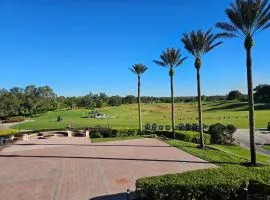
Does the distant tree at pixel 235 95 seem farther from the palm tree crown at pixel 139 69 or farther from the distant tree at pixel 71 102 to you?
the palm tree crown at pixel 139 69

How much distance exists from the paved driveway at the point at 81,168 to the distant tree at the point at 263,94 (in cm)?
12557

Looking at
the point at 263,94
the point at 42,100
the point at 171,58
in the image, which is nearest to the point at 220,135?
the point at 171,58

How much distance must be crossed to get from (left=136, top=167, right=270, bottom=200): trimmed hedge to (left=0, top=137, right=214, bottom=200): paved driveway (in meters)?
3.39

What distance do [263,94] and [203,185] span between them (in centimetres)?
14854

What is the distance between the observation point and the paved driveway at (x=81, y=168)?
55.5ft

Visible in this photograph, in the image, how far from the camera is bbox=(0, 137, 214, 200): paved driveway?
16906mm

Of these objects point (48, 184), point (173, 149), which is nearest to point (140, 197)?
point (48, 184)

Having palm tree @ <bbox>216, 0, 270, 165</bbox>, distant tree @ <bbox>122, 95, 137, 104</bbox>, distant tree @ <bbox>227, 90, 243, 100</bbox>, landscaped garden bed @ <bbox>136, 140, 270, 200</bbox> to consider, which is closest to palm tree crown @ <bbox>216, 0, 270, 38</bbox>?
palm tree @ <bbox>216, 0, 270, 165</bbox>

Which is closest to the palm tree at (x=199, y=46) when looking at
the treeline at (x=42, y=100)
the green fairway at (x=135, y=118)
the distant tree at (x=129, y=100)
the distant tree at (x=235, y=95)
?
the green fairway at (x=135, y=118)

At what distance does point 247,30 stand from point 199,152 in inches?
368

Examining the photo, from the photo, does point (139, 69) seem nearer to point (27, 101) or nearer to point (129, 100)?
point (27, 101)

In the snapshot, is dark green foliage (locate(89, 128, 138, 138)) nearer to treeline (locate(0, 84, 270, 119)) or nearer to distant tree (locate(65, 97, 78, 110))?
treeline (locate(0, 84, 270, 119))

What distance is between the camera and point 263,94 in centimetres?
15325

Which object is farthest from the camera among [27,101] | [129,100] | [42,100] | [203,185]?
[129,100]
